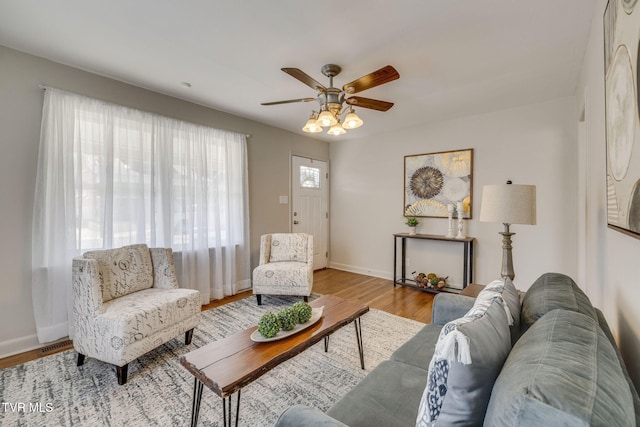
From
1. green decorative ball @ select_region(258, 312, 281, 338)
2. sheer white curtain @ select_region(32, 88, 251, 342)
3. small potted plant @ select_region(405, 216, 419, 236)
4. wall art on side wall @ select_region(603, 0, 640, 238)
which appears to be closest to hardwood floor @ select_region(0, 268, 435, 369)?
sheer white curtain @ select_region(32, 88, 251, 342)

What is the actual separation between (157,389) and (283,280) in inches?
65.7

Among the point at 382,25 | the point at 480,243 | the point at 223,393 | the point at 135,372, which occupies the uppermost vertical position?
the point at 382,25

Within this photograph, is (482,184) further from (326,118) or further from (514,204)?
(326,118)

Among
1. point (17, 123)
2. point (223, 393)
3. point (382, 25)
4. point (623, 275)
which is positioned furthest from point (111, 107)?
point (623, 275)

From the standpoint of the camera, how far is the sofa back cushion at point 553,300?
1.10m

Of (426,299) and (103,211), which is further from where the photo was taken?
(426,299)

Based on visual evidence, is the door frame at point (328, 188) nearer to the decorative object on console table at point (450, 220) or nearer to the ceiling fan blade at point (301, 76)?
the decorative object on console table at point (450, 220)

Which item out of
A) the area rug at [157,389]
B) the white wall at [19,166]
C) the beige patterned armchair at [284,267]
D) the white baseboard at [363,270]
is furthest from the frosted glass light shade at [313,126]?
the white baseboard at [363,270]

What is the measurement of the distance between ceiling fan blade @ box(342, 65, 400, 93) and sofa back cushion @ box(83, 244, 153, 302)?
236 centimetres

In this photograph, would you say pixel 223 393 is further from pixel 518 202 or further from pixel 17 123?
pixel 17 123

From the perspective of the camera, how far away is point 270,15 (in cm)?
183

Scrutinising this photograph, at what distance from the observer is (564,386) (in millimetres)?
548

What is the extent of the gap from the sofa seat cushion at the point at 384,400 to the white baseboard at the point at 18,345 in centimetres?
284

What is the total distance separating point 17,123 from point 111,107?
70 cm
